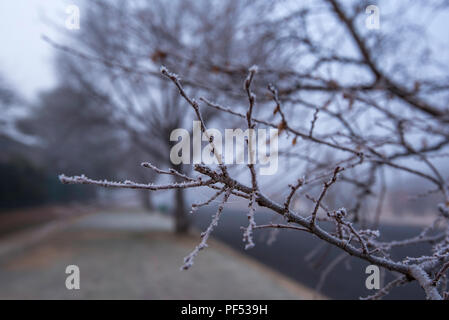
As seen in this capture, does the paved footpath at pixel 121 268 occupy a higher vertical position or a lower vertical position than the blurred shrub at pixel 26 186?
lower

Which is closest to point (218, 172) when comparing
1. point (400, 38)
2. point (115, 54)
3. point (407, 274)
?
point (407, 274)

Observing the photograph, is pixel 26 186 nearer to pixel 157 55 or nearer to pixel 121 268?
pixel 121 268

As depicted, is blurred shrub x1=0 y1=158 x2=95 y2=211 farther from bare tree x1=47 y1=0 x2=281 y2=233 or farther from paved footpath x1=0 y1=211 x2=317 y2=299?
bare tree x1=47 y1=0 x2=281 y2=233

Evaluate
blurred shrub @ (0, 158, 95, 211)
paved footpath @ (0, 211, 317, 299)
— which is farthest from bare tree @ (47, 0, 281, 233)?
blurred shrub @ (0, 158, 95, 211)

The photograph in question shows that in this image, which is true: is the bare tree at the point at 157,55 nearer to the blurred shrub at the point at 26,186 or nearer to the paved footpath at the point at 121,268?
the paved footpath at the point at 121,268

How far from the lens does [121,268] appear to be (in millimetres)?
6523

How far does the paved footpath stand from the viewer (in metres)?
3.49

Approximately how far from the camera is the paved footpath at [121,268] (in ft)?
11.5

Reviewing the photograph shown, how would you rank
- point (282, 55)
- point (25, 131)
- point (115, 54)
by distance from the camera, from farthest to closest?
point (25, 131)
point (115, 54)
point (282, 55)

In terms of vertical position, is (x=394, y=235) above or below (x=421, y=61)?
below

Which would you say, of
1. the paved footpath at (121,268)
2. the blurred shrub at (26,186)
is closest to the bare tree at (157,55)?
the paved footpath at (121,268)

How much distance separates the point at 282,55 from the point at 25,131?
19.9 m

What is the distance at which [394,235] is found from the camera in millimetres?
1915
